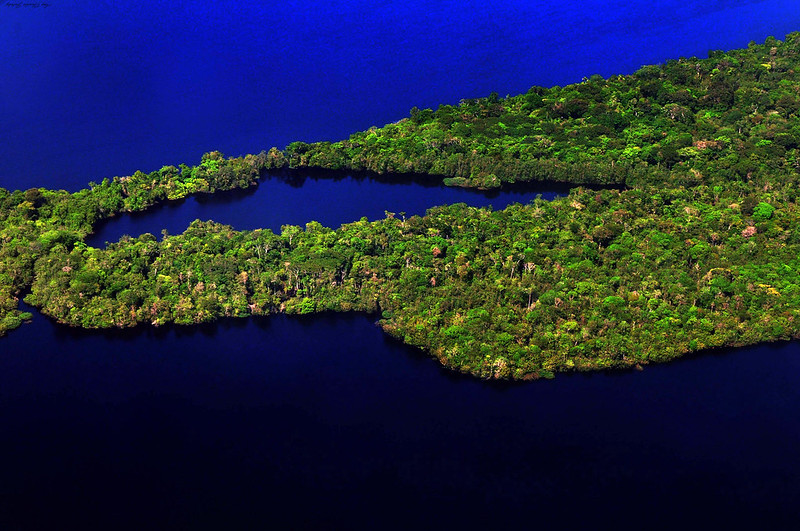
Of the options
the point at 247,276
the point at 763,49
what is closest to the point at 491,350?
the point at 247,276

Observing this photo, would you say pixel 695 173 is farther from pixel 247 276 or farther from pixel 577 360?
pixel 247 276

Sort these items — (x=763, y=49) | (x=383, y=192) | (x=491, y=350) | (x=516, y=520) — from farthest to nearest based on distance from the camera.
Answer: (x=763, y=49) → (x=383, y=192) → (x=491, y=350) → (x=516, y=520)

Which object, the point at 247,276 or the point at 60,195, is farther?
the point at 60,195

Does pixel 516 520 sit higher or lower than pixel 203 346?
lower

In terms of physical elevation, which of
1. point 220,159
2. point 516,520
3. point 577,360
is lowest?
point 516,520

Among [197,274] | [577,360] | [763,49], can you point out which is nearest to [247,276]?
[197,274]

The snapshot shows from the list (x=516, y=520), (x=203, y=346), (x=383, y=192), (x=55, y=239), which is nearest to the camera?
(x=516, y=520)
